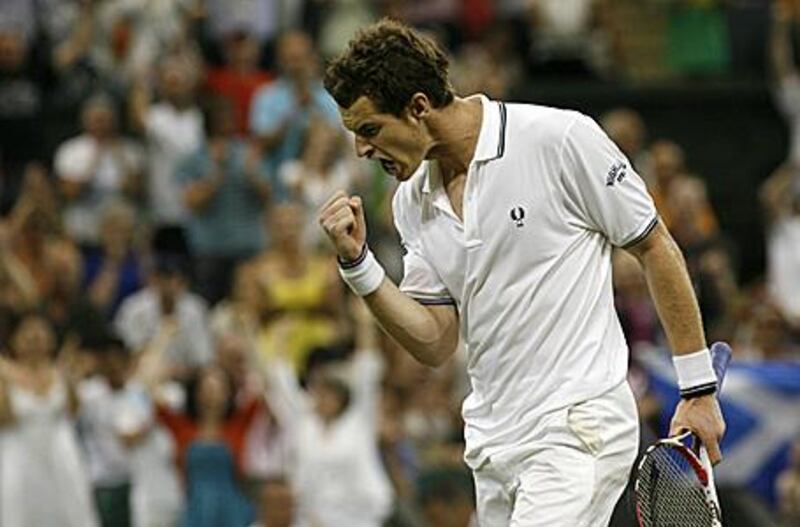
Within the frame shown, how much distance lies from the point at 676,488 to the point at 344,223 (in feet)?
3.70

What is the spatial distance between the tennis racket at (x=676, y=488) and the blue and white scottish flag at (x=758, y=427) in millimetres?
6016

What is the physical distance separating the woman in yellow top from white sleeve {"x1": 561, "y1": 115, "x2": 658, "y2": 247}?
6.79 metres

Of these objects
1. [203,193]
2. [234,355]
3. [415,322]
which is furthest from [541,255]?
[203,193]

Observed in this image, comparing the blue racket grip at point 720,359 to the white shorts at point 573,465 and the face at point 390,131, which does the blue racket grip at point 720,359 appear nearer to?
the white shorts at point 573,465

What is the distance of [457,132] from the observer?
6.52 meters

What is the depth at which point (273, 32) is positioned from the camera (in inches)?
658

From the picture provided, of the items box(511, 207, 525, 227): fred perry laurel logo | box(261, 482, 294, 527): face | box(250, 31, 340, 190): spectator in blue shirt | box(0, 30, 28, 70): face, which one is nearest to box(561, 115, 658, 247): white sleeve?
box(511, 207, 525, 227): fred perry laurel logo

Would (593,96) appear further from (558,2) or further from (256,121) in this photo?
(256,121)

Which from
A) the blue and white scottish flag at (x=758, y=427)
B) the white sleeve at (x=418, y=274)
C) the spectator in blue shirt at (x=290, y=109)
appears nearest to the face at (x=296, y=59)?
the spectator in blue shirt at (x=290, y=109)

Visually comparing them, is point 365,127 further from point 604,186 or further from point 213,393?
point 213,393

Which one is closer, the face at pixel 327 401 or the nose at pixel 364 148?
the nose at pixel 364 148

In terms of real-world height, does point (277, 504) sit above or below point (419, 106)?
below

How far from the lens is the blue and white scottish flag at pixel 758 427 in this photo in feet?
40.9

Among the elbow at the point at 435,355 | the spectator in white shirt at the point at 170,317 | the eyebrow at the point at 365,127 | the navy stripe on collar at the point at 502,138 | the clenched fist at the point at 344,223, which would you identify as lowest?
the spectator in white shirt at the point at 170,317
